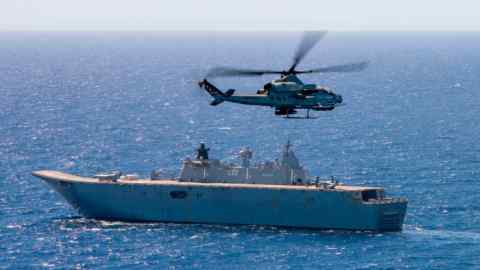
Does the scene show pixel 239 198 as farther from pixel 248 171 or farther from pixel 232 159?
pixel 232 159

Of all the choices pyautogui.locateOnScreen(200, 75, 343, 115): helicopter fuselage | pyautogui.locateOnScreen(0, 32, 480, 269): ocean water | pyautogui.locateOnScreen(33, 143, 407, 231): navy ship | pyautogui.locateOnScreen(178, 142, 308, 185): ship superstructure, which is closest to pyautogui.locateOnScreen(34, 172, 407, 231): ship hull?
pyautogui.locateOnScreen(33, 143, 407, 231): navy ship

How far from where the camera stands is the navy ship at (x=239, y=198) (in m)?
75.2

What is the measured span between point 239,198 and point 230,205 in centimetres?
80

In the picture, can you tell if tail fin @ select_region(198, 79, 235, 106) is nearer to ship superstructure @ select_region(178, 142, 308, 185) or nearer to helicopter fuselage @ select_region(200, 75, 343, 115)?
helicopter fuselage @ select_region(200, 75, 343, 115)

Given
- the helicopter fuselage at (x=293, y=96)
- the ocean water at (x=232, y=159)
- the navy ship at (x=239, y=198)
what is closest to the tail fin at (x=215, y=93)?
the ocean water at (x=232, y=159)

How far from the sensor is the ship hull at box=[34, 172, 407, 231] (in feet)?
246

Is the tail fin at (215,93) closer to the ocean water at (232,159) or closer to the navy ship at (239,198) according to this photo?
the ocean water at (232,159)

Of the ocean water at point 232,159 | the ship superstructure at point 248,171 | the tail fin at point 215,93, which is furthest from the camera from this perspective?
the ship superstructure at point 248,171

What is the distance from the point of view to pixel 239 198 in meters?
76.5

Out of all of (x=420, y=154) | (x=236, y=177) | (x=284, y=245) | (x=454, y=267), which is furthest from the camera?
(x=420, y=154)

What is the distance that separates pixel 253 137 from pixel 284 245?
45.3 metres

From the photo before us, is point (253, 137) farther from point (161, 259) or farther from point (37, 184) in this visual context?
point (161, 259)

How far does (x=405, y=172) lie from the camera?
93062 millimetres

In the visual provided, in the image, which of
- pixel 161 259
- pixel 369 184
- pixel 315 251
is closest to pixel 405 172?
pixel 369 184
